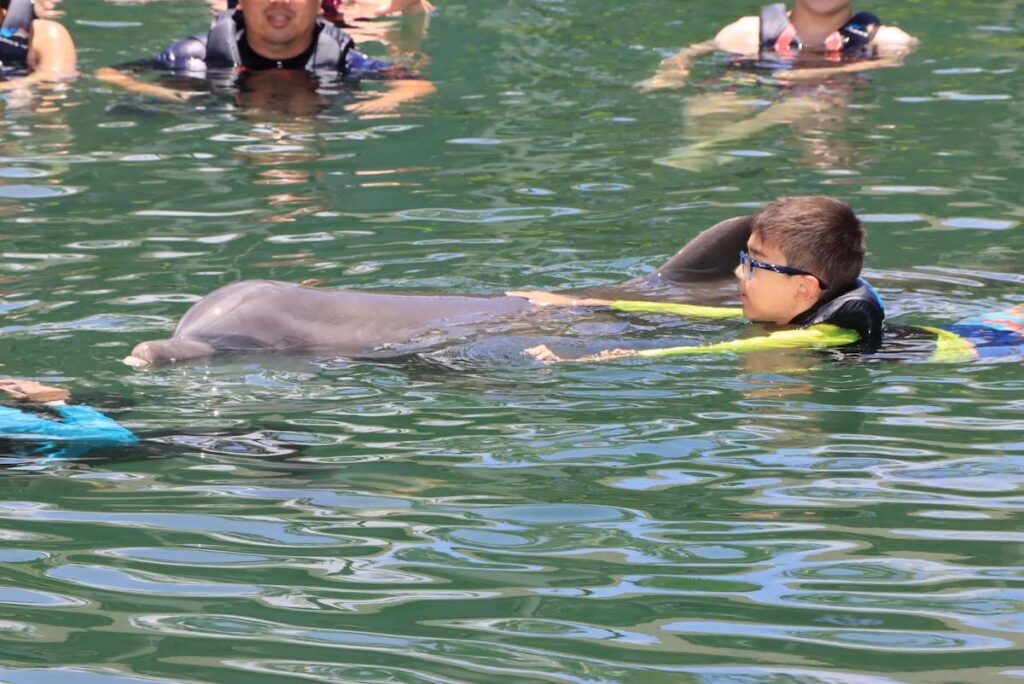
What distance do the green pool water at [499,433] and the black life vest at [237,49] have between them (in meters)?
0.90

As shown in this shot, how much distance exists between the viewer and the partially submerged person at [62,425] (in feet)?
16.2

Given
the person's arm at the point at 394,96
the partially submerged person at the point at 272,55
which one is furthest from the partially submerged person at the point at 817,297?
the partially submerged person at the point at 272,55

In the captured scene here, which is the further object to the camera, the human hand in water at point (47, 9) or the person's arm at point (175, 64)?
the human hand in water at point (47, 9)

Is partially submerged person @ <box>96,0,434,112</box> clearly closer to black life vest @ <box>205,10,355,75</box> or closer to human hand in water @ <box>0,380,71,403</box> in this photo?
black life vest @ <box>205,10,355,75</box>

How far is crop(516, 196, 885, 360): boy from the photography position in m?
5.95

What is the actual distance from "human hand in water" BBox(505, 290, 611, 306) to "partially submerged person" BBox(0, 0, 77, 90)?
19.8 ft

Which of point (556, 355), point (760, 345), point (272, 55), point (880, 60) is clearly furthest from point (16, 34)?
point (760, 345)

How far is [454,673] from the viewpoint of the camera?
11.4 feet

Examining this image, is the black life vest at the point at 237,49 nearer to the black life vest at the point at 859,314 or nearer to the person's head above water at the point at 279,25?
the person's head above water at the point at 279,25

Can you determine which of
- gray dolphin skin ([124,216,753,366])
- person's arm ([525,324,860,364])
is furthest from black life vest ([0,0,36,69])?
person's arm ([525,324,860,364])

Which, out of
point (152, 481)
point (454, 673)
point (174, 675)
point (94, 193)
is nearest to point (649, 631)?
point (454, 673)

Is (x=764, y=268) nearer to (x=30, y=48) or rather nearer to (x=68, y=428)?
(x=68, y=428)

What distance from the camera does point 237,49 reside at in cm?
1102

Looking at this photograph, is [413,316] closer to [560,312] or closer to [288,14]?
[560,312]
